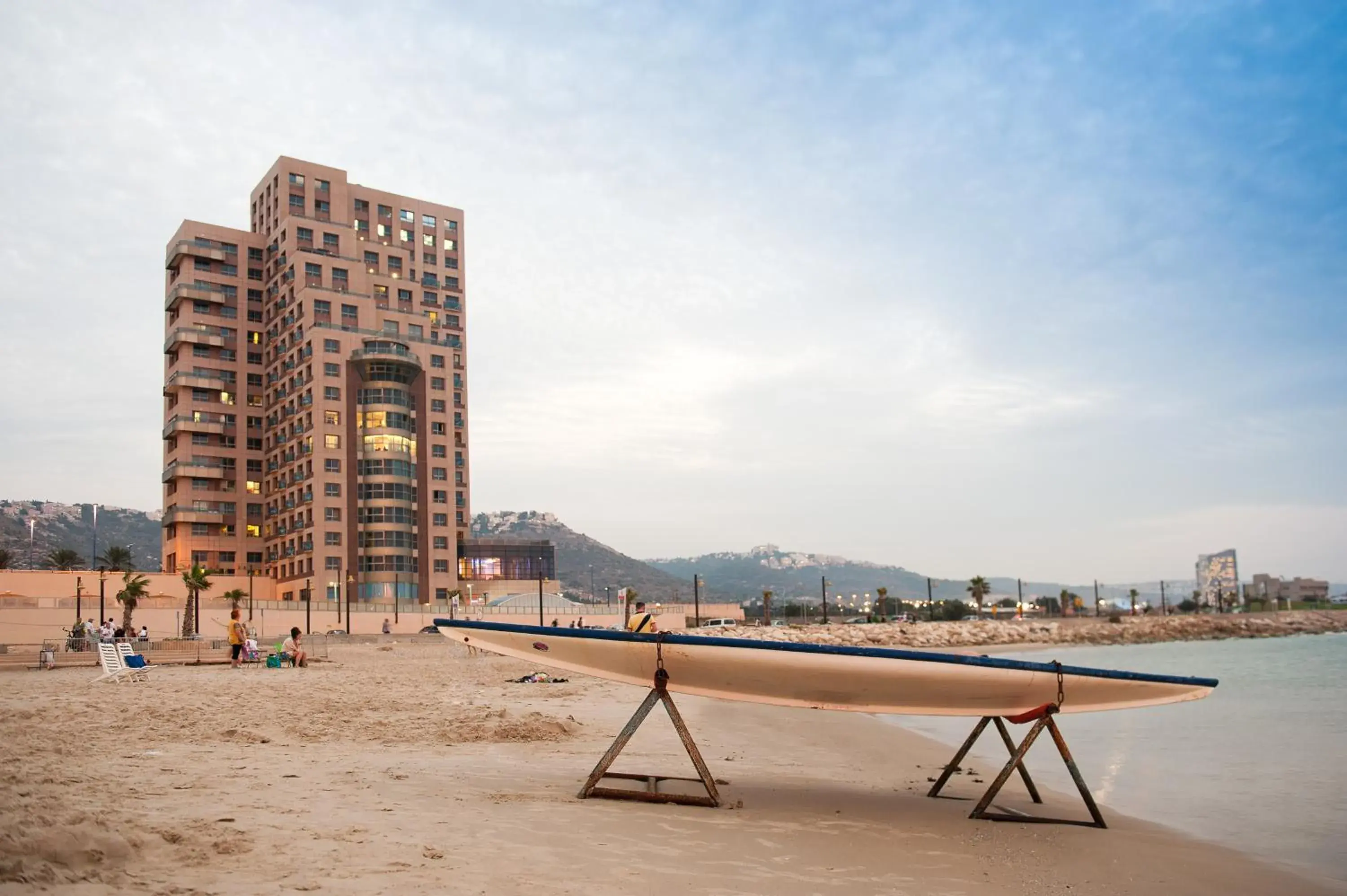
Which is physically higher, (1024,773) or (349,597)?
(1024,773)

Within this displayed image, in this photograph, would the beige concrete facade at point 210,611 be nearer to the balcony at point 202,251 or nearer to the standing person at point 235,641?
the standing person at point 235,641

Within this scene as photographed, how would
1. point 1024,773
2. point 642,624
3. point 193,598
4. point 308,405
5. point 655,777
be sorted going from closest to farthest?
point 655,777
point 1024,773
point 642,624
point 193,598
point 308,405

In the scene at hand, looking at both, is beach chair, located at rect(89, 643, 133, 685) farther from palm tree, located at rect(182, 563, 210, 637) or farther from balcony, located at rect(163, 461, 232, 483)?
balcony, located at rect(163, 461, 232, 483)

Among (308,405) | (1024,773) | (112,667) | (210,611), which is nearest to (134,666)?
(112,667)

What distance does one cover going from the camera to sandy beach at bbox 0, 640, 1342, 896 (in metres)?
4.92

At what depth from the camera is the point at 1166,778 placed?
39.4ft

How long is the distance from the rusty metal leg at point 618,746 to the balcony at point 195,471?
104 metres

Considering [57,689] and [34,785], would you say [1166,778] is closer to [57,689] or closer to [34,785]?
[34,785]

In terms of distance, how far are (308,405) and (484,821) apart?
92046 millimetres

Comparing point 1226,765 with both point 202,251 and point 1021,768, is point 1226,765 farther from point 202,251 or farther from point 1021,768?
point 202,251

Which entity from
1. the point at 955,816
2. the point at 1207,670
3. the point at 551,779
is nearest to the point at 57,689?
the point at 551,779

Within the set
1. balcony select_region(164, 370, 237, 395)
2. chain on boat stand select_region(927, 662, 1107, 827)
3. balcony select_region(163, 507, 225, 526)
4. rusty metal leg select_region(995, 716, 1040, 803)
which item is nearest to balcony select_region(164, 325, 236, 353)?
balcony select_region(164, 370, 237, 395)

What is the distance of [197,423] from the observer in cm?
9881

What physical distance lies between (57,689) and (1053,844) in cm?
1821
